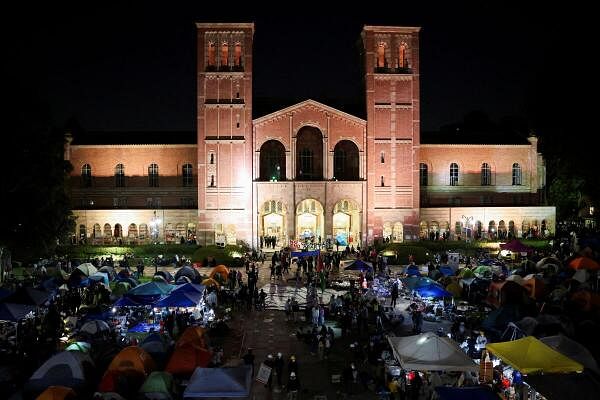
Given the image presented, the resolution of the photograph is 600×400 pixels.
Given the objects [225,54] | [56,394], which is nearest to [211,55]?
[225,54]

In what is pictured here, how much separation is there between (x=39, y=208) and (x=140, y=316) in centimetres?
1252

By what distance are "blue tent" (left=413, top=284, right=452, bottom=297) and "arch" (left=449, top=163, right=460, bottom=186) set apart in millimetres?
32099

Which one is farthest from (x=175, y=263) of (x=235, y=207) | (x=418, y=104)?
(x=418, y=104)

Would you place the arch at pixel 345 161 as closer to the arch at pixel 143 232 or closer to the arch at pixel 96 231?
the arch at pixel 143 232

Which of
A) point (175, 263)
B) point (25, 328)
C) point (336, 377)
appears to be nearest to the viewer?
point (336, 377)

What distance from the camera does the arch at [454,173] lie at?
190ft

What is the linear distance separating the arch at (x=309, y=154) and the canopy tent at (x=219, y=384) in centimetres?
3714

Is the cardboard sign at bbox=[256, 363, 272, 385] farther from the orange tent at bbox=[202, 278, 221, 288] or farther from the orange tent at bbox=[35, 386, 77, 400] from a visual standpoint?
the orange tent at bbox=[202, 278, 221, 288]

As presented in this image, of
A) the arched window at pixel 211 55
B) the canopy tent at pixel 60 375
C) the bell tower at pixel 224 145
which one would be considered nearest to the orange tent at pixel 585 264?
the canopy tent at pixel 60 375

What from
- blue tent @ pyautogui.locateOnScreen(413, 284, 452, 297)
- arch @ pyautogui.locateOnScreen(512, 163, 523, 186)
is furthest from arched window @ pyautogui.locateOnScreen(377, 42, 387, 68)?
blue tent @ pyautogui.locateOnScreen(413, 284, 452, 297)

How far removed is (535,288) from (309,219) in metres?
27.3

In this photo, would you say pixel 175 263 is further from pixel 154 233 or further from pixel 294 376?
pixel 294 376

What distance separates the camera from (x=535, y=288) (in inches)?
1084

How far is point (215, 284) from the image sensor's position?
2953cm
